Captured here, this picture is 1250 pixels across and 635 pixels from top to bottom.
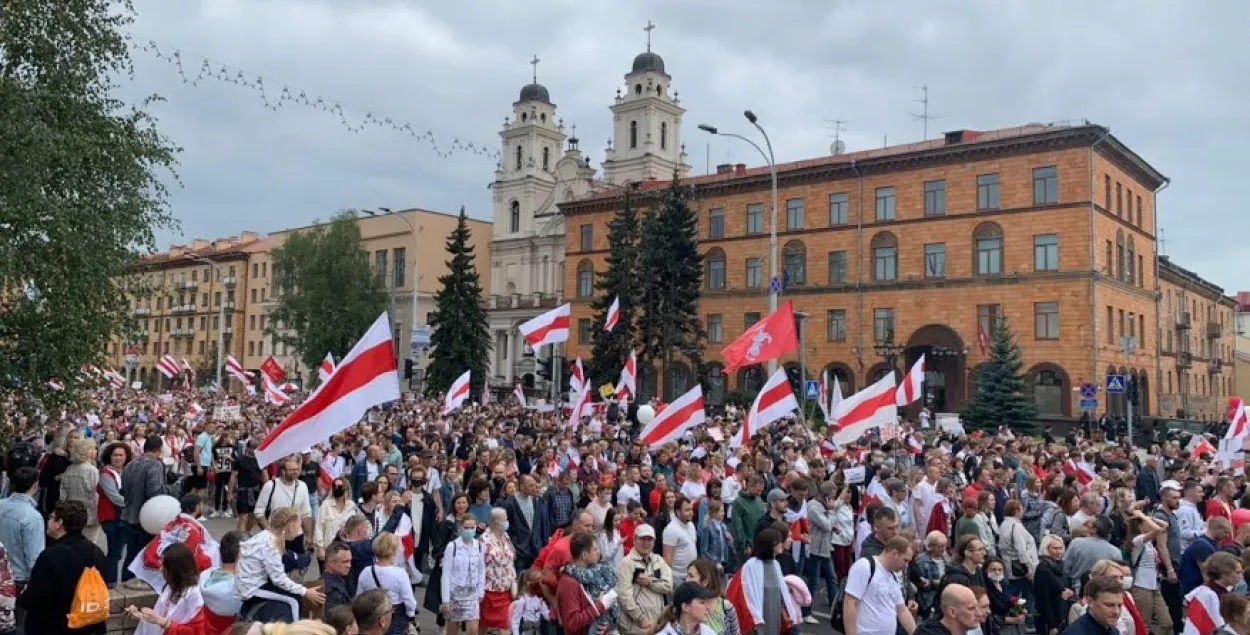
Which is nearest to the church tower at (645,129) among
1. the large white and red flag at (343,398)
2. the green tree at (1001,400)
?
the green tree at (1001,400)

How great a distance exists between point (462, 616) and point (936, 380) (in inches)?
1808

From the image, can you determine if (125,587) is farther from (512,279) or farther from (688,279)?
(512,279)

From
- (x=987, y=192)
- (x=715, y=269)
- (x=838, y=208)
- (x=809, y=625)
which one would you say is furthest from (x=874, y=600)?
(x=715, y=269)

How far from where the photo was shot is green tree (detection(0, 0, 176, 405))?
39.5 ft

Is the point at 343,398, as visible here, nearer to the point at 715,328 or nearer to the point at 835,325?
the point at 835,325

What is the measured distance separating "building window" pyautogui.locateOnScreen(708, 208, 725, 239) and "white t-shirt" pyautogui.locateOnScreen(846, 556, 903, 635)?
5547 centimetres

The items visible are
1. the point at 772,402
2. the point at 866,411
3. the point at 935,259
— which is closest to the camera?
the point at 866,411

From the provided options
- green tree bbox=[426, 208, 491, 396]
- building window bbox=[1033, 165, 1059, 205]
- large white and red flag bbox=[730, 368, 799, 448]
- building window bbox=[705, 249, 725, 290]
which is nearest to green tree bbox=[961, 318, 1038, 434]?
building window bbox=[1033, 165, 1059, 205]

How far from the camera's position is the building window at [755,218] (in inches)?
2365

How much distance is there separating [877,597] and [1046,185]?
46.9 m

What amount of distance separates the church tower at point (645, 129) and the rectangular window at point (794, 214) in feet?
61.6

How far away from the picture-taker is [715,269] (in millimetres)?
62562

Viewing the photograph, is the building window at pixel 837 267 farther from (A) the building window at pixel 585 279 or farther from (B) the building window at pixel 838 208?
(A) the building window at pixel 585 279

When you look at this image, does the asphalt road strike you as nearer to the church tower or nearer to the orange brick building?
the orange brick building
